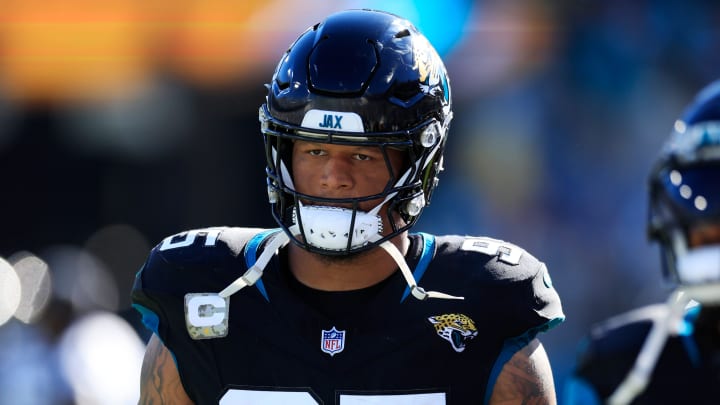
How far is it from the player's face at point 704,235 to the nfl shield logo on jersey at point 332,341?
1031 millimetres

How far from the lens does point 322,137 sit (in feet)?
9.21

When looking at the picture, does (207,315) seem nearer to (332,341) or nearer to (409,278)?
(332,341)

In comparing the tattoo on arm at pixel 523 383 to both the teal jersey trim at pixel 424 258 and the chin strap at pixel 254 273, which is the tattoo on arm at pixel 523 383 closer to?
the teal jersey trim at pixel 424 258

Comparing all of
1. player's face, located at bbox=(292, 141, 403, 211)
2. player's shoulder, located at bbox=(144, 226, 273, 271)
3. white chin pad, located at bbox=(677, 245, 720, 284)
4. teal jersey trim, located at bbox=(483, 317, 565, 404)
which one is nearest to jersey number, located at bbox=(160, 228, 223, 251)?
player's shoulder, located at bbox=(144, 226, 273, 271)

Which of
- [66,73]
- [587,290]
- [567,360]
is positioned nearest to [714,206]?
[567,360]

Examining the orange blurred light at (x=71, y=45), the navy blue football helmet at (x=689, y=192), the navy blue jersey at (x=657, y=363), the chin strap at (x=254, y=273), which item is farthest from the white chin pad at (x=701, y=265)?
the orange blurred light at (x=71, y=45)

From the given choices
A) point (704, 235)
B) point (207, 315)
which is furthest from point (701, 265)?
point (207, 315)

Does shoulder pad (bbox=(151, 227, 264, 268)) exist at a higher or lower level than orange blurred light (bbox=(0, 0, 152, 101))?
higher

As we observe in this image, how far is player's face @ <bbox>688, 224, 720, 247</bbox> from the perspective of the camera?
6.65 feet

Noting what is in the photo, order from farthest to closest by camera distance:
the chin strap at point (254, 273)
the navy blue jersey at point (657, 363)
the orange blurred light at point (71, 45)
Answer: the orange blurred light at point (71, 45), the chin strap at point (254, 273), the navy blue jersey at point (657, 363)

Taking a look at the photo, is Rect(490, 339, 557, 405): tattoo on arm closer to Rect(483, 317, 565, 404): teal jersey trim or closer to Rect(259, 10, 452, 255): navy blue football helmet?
Rect(483, 317, 565, 404): teal jersey trim

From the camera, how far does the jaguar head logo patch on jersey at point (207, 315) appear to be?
9.45 ft

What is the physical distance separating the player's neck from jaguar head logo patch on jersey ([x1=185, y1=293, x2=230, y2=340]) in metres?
0.21

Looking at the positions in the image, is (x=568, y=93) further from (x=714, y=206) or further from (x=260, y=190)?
(x=714, y=206)
